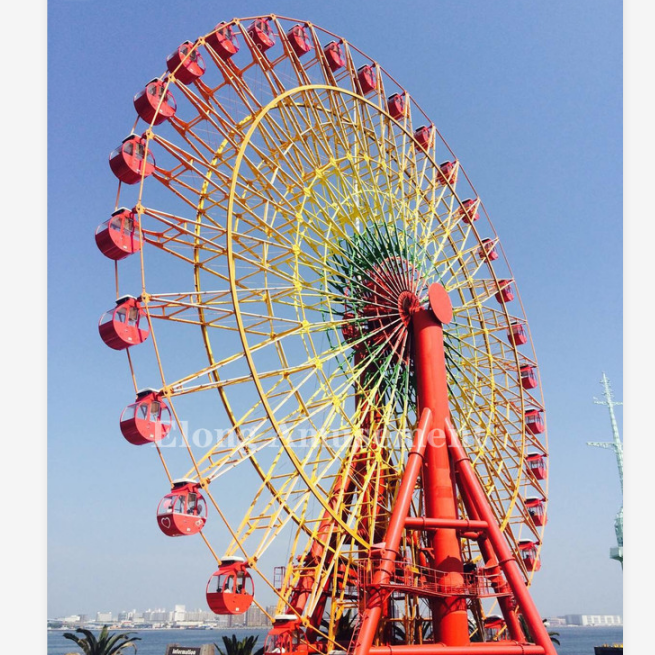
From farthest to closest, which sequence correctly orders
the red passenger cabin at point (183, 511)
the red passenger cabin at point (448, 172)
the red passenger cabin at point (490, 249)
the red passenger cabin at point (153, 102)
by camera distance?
the red passenger cabin at point (490, 249), the red passenger cabin at point (448, 172), the red passenger cabin at point (153, 102), the red passenger cabin at point (183, 511)

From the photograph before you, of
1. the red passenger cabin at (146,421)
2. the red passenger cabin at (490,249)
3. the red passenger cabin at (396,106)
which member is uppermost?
the red passenger cabin at (396,106)

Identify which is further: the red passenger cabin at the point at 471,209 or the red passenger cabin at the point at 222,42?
the red passenger cabin at the point at 471,209

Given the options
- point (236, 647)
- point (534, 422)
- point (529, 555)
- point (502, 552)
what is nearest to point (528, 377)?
point (534, 422)

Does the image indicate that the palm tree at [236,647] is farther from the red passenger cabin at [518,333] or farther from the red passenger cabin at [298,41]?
the red passenger cabin at [298,41]

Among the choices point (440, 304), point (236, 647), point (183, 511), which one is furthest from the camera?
point (236, 647)

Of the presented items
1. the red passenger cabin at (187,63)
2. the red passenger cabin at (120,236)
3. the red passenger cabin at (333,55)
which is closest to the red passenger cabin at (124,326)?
the red passenger cabin at (120,236)

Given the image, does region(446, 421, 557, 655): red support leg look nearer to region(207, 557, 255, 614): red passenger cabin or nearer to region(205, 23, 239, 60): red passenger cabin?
region(207, 557, 255, 614): red passenger cabin

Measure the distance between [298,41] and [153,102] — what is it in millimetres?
6755

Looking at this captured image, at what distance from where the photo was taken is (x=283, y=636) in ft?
53.9

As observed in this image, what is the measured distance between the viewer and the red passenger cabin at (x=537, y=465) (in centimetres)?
2719

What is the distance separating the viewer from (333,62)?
969 inches

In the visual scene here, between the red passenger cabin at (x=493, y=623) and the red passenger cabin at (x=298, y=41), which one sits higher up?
the red passenger cabin at (x=298, y=41)

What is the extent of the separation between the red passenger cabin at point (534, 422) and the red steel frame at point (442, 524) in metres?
8.09

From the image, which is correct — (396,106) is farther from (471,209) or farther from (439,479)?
(439,479)
